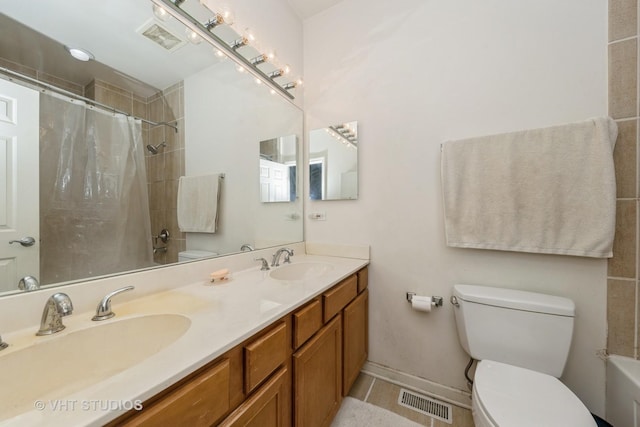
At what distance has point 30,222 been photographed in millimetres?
740

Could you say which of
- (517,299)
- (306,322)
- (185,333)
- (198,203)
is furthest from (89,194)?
(517,299)

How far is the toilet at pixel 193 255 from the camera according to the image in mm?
1101

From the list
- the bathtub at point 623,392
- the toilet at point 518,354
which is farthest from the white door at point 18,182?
the bathtub at point 623,392

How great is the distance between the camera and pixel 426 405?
1364mm

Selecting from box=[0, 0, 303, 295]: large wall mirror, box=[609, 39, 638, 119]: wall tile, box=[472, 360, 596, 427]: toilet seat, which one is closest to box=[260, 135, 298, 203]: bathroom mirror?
box=[0, 0, 303, 295]: large wall mirror

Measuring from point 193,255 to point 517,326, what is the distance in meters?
1.64

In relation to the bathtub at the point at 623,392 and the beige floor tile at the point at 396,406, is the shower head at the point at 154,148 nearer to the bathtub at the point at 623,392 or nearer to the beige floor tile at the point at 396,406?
the beige floor tile at the point at 396,406

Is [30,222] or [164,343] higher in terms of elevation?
[30,222]

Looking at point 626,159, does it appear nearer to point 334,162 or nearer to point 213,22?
point 334,162

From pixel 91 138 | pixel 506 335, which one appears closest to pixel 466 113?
pixel 506 335

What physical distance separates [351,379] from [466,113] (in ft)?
5.68

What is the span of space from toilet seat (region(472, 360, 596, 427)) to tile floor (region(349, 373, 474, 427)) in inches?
17.8

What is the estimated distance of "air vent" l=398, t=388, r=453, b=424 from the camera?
129 centimetres

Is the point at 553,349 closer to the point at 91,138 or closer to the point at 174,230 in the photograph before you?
the point at 174,230
